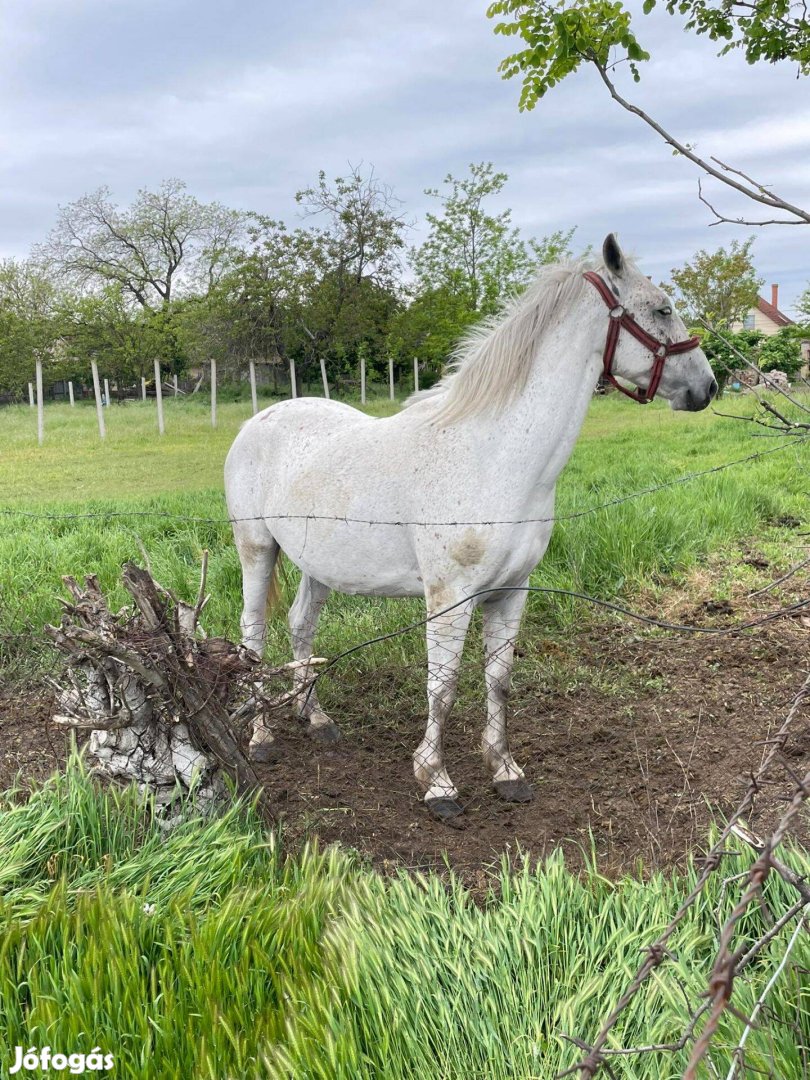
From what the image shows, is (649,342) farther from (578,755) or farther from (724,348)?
(578,755)

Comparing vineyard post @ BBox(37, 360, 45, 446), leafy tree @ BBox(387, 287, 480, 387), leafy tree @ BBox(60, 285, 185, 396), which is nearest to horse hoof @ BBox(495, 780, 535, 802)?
leafy tree @ BBox(387, 287, 480, 387)

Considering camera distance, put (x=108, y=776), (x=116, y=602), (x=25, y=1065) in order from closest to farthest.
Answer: (x=25, y=1065)
(x=108, y=776)
(x=116, y=602)

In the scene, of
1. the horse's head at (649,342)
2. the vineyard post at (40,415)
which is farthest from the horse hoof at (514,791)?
the vineyard post at (40,415)

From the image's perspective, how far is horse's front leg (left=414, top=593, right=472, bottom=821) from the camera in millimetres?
3029

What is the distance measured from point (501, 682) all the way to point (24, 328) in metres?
6.35

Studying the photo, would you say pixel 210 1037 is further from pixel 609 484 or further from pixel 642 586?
pixel 609 484

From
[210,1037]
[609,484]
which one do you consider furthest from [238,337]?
[210,1037]

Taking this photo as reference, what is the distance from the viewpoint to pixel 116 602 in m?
5.09

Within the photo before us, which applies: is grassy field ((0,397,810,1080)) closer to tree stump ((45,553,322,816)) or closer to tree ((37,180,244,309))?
tree stump ((45,553,322,816))

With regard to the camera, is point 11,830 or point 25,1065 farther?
point 11,830

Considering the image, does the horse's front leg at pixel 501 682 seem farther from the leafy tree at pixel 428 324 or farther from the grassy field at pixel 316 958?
the leafy tree at pixel 428 324

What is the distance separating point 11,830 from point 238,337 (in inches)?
214

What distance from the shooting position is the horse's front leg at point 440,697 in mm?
3029

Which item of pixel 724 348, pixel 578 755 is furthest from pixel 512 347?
pixel 578 755
